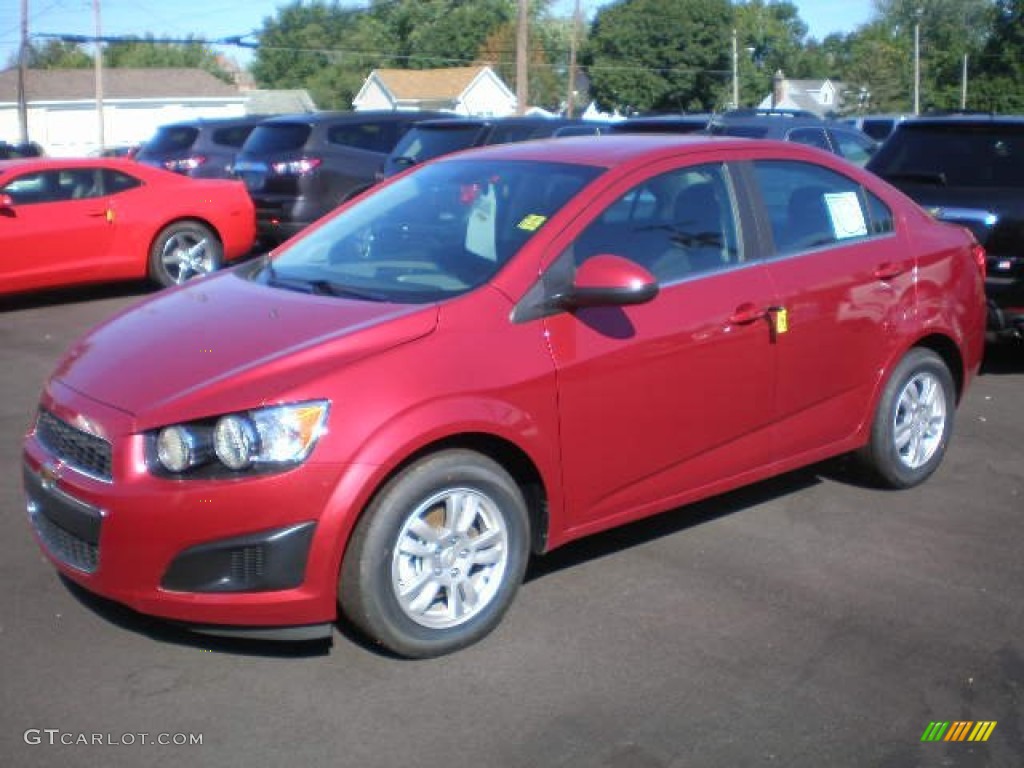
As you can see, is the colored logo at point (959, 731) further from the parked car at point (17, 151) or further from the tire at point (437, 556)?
the parked car at point (17, 151)

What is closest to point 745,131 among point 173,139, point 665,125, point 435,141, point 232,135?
point 665,125

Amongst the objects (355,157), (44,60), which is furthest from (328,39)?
(355,157)

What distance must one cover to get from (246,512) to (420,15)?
82032 millimetres

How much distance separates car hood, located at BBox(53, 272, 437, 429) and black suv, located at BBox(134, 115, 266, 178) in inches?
502

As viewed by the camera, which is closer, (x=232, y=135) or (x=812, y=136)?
(x=812, y=136)

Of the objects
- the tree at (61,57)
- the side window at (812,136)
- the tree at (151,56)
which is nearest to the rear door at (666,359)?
the side window at (812,136)

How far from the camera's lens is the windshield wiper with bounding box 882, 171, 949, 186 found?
844 cm

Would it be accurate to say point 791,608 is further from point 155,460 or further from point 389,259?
point 155,460

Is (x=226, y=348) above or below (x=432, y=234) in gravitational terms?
below

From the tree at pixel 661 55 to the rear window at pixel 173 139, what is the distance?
5241 centimetres

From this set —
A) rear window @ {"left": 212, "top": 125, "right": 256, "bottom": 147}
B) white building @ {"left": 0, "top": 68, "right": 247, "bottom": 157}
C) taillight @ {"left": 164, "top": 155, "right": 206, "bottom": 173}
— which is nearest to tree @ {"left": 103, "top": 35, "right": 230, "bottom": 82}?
white building @ {"left": 0, "top": 68, "right": 247, "bottom": 157}

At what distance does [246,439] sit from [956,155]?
6.29 meters

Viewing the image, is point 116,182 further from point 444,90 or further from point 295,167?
point 444,90

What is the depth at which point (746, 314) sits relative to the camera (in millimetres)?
4984
